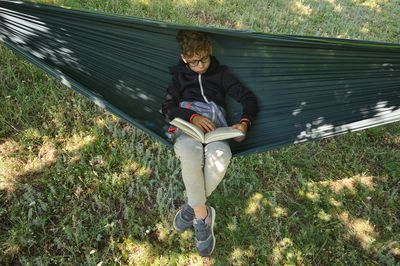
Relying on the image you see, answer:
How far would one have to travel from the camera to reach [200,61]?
1681 millimetres

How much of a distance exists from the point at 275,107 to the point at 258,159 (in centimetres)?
68

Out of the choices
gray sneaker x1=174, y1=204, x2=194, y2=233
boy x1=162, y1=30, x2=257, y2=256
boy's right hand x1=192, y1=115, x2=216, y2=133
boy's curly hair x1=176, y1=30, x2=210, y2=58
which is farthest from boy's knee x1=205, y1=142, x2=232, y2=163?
boy's curly hair x1=176, y1=30, x2=210, y2=58

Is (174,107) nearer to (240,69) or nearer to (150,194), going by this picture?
(240,69)

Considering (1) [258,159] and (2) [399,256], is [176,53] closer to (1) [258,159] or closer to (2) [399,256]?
(1) [258,159]

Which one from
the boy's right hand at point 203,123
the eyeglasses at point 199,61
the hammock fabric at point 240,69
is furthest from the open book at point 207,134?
the eyeglasses at point 199,61

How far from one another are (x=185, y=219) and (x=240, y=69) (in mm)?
1131

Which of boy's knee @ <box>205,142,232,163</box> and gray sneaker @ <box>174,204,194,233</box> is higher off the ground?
boy's knee @ <box>205,142,232,163</box>

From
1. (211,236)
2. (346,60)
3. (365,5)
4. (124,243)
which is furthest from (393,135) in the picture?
(365,5)

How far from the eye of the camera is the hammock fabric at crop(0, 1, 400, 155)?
1548 millimetres

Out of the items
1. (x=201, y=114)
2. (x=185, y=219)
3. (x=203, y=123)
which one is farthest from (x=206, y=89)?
(x=185, y=219)

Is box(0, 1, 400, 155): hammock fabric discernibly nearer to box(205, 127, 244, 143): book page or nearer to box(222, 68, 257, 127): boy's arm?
box(222, 68, 257, 127): boy's arm

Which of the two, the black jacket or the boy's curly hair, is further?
the black jacket

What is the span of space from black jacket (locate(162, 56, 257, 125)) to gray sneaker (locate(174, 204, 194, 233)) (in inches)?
25.0

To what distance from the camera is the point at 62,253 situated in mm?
1691
